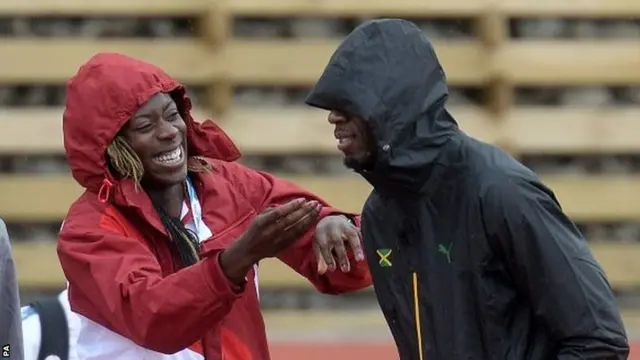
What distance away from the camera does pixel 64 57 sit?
8.19 meters

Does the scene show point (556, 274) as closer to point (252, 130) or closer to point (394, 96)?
point (394, 96)

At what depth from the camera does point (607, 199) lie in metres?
8.48

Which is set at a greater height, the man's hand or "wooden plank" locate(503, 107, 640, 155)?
the man's hand

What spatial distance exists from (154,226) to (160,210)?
0.26ft

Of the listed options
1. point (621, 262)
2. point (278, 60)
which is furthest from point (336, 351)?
point (621, 262)

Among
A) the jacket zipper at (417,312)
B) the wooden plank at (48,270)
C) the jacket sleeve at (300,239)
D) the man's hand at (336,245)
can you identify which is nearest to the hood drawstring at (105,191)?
the jacket sleeve at (300,239)

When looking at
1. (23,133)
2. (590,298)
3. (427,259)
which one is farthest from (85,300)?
(23,133)

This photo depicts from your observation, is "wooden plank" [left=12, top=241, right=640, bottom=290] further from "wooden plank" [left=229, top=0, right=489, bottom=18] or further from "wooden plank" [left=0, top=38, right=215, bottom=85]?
"wooden plank" [left=229, top=0, right=489, bottom=18]

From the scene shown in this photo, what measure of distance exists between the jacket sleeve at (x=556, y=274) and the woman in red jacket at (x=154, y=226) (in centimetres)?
56

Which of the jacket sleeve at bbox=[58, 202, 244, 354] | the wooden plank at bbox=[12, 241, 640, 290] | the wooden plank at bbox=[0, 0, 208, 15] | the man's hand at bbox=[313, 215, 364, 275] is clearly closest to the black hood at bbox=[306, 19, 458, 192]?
the man's hand at bbox=[313, 215, 364, 275]

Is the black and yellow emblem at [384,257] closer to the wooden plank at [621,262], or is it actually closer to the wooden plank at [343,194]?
the wooden plank at [343,194]

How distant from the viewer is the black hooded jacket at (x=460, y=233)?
3021 millimetres

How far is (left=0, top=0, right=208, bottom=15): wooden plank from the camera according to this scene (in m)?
8.20

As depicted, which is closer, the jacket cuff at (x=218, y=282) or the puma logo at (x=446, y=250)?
the puma logo at (x=446, y=250)
